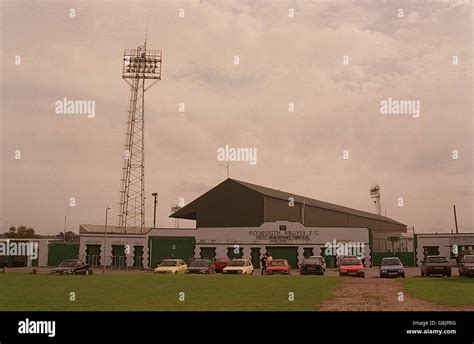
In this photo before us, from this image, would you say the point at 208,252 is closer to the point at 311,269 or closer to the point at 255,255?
the point at 255,255

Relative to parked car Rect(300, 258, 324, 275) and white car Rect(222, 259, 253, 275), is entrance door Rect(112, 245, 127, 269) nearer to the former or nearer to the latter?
white car Rect(222, 259, 253, 275)

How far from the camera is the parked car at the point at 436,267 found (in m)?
35.5

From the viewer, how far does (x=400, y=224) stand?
12150cm

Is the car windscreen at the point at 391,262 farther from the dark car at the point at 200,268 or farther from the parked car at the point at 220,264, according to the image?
the parked car at the point at 220,264

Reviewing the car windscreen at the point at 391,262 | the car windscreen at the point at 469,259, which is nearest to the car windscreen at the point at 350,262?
the car windscreen at the point at 391,262

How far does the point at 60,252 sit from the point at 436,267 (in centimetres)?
4499

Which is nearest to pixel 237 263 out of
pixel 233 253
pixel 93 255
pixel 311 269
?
pixel 311 269

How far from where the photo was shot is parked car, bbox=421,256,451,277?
3550cm

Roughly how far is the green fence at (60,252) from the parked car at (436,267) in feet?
137

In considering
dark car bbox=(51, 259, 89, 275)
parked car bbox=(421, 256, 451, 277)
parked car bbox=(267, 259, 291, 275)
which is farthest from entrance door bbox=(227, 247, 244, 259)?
parked car bbox=(421, 256, 451, 277)

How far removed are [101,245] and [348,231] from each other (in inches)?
1146

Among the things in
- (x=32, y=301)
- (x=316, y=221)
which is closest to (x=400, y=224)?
(x=316, y=221)

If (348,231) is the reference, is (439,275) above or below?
below
